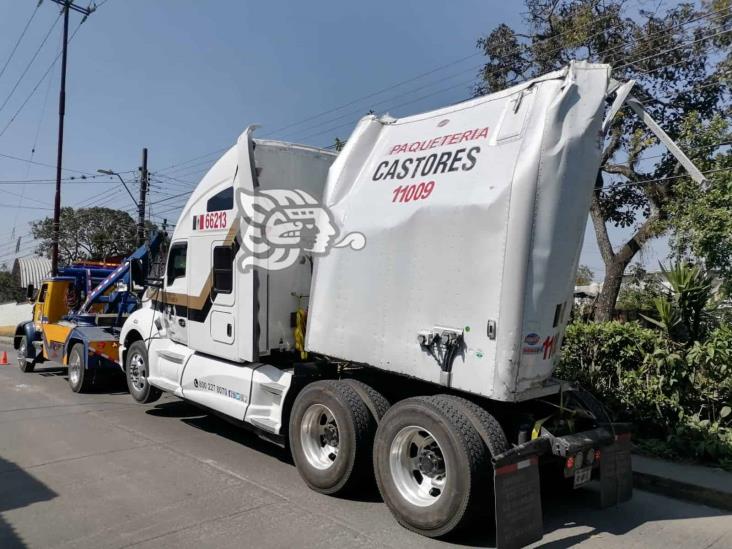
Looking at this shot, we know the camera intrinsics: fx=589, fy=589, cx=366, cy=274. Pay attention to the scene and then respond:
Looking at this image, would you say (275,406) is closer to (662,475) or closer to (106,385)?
(662,475)

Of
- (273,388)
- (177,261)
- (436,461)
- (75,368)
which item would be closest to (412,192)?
(436,461)

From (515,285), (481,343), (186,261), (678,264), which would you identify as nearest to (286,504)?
(481,343)

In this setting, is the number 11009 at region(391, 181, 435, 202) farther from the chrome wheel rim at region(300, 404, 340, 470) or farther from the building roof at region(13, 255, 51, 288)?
the building roof at region(13, 255, 51, 288)

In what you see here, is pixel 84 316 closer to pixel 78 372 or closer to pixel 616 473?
pixel 78 372

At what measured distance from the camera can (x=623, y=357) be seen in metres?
7.64

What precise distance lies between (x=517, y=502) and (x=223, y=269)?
424 centimetres

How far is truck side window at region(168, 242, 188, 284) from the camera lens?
25.9 feet

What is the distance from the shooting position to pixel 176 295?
7.98m

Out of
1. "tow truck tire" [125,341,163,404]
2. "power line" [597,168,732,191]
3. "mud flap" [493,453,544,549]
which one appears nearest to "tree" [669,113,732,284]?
"power line" [597,168,732,191]

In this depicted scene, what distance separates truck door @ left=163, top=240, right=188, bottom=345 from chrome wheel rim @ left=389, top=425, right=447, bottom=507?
401cm

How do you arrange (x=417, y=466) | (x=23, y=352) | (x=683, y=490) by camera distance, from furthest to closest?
(x=23, y=352) < (x=683, y=490) < (x=417, y=466)

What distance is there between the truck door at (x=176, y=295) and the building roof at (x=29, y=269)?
5372 cm

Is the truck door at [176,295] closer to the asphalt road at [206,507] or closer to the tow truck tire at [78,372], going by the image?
the asphalt road at [206,507]

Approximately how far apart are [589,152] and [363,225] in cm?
206
